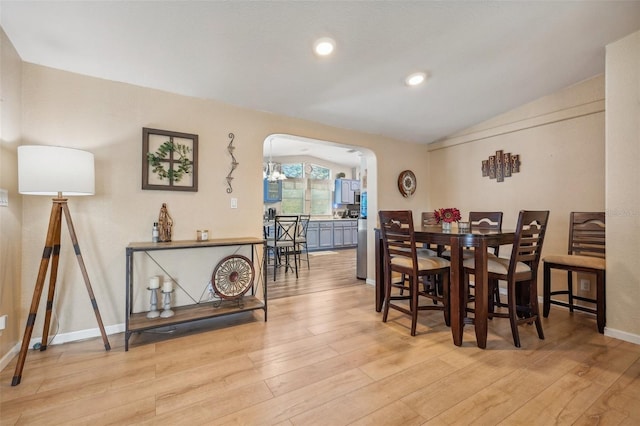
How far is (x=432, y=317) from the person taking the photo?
280 centimetres

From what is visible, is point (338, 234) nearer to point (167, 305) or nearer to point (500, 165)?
point (500, 165)

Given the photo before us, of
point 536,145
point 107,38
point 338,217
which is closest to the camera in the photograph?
point 107,38

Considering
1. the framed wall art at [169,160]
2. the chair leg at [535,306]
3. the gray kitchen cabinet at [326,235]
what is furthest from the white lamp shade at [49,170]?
the gray kitchen cabinet at [326,235]

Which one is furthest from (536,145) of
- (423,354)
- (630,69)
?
(423,354)

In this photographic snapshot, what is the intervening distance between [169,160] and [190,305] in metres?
1.37

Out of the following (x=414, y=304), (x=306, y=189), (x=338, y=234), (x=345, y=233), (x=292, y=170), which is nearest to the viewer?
(x=414, y=304)

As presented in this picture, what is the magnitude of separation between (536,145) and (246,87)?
3329 millimetres

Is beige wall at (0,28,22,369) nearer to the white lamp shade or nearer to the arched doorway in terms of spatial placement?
the white lamp shade

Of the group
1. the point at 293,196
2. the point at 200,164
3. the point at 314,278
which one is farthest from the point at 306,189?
the point at 200,164

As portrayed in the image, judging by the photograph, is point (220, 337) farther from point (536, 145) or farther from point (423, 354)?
point (536, 145)

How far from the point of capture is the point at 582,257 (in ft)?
8.64

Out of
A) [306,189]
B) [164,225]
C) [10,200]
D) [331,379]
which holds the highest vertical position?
[306,189]

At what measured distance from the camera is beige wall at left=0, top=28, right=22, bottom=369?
6.06 ft

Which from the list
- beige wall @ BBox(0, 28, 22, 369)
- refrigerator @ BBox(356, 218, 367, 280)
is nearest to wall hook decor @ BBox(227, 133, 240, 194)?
beige wall @ BBox(0, 28, 22, 369)
